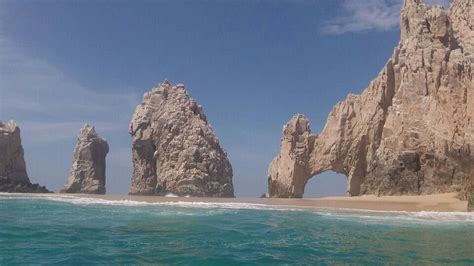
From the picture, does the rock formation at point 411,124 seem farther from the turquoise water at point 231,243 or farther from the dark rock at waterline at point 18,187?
the dark rock at waterline at point 18,187

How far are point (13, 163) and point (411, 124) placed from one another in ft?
166

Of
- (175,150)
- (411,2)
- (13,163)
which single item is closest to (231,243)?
(411,2)

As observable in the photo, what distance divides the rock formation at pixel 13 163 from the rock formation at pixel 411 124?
3574 cm

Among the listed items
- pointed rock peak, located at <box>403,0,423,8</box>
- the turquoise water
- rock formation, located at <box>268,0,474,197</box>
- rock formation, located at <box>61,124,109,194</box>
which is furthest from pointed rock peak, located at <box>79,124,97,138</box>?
the turquoise water

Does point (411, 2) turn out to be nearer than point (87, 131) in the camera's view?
Yes

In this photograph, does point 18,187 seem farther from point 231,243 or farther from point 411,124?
point 231,243

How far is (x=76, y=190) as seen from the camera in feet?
217

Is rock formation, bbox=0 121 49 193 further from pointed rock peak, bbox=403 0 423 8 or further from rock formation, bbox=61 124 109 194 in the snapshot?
pointed rock peak, bbox=403 0 423 8

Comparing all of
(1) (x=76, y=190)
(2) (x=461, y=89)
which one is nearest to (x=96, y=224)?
(2) (x=461, y=89)

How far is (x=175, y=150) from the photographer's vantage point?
5322cm

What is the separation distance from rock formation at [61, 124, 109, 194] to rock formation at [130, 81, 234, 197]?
12.1 metres

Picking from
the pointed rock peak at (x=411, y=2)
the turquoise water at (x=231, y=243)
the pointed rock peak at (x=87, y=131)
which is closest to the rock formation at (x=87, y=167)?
the pointed rock peak at (x=87, y=131)

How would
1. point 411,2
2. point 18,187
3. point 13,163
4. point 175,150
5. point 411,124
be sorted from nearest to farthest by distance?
point 411,124
point 411,2
point 175,150
point 18,187
point 13,163

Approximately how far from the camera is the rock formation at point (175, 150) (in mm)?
51531
